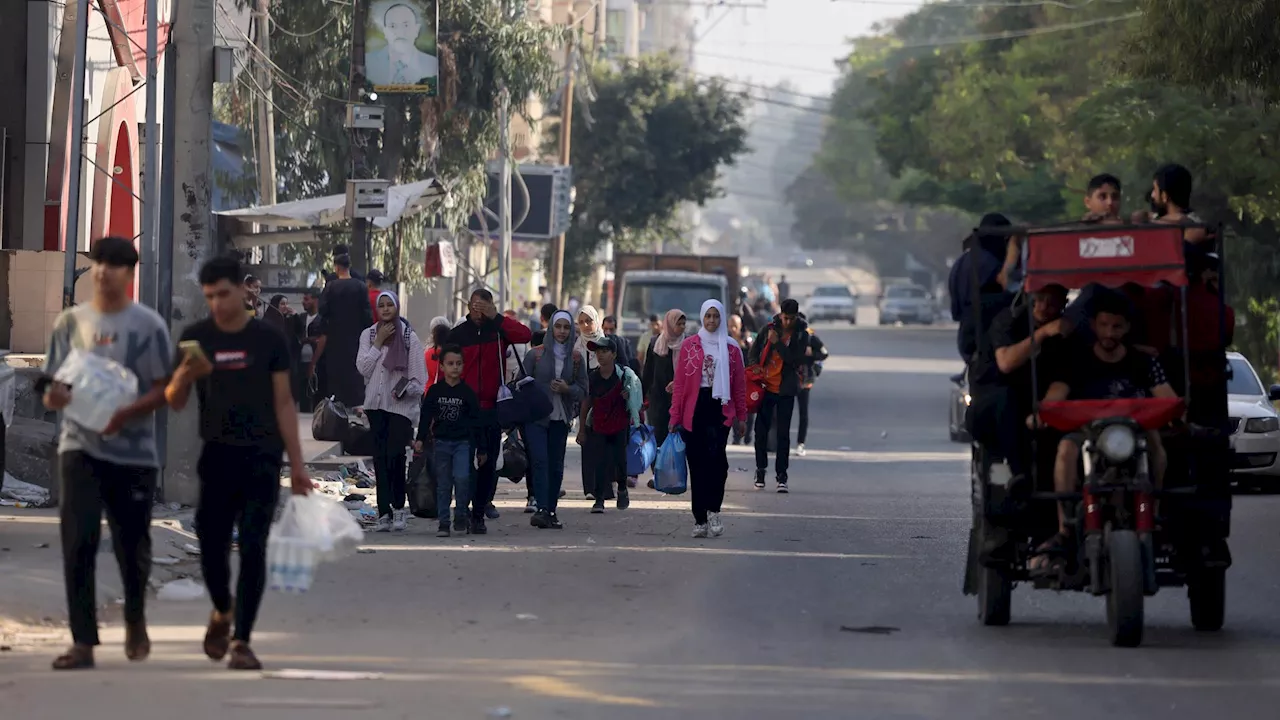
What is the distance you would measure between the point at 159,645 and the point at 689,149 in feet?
160

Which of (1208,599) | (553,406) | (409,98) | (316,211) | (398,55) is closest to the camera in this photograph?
(1208,599)

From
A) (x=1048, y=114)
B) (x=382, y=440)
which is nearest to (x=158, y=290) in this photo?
(x=382, y=440)

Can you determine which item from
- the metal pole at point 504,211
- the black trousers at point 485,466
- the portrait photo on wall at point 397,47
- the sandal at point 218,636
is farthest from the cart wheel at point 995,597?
the metal pole at point 504,211

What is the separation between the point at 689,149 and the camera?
2286 inches

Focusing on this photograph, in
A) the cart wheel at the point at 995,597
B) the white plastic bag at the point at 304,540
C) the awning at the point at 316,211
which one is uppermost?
the awning at the point at 316,211

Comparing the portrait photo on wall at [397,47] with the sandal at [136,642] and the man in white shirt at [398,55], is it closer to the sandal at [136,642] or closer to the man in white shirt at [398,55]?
the man in white shirt at [398,55]

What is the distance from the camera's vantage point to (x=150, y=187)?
52.2 ft

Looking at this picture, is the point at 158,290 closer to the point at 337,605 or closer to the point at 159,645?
the point at 337,605

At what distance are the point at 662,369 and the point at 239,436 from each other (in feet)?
34.6

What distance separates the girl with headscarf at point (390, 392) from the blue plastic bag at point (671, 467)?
2239 millimetres

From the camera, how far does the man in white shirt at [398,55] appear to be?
22.5 metres

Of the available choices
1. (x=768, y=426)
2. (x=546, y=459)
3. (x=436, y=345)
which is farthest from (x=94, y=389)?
(x=768, y=426)

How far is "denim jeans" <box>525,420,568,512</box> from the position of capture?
53.9 feet

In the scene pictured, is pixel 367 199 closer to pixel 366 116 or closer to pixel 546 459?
pixel 366 116
